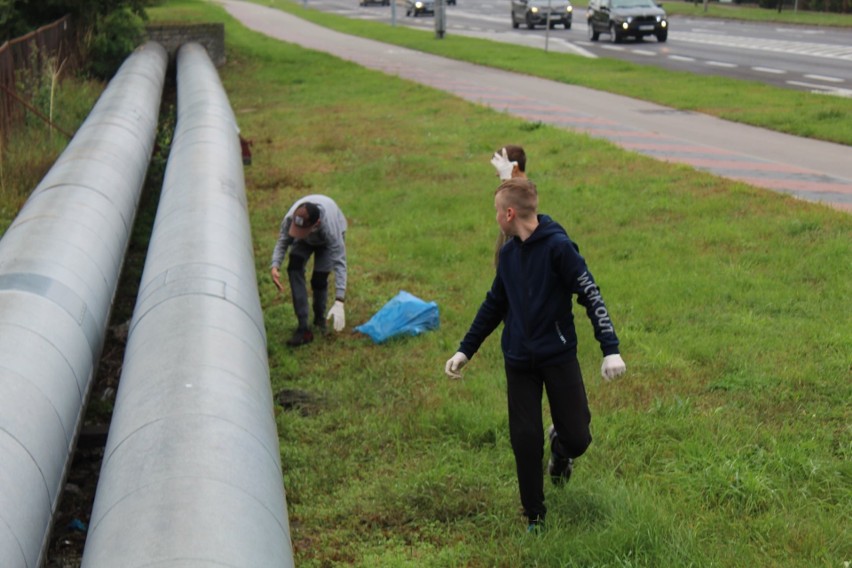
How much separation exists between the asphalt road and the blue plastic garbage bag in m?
15.9

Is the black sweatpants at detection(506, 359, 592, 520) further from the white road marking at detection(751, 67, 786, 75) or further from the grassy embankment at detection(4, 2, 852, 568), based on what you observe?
the white road marking at detection(751, 67, 786, 75)

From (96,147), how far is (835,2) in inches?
1899

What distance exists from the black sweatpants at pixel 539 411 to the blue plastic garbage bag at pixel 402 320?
3.58m

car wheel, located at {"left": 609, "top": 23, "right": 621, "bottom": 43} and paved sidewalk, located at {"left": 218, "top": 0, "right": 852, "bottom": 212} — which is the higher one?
paved sidewalk, located at {"left": 218, "top": 0, "right": 852, "bottom": 212}

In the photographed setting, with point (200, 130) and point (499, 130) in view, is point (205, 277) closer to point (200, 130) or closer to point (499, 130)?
point (200, 130)

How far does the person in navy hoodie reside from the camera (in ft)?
17.7

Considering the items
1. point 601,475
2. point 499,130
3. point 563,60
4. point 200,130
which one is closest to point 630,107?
point 499,130

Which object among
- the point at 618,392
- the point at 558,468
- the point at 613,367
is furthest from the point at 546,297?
the point at 618,392

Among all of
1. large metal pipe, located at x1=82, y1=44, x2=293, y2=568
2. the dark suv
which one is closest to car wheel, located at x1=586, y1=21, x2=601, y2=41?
A: the dark suv

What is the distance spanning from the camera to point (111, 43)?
26031 millimetres

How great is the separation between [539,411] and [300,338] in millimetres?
4013

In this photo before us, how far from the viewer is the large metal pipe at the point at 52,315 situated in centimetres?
527

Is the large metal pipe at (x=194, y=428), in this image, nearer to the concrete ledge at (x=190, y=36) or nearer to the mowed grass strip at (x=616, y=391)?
the mowed grass strip at (x=616, y=391)

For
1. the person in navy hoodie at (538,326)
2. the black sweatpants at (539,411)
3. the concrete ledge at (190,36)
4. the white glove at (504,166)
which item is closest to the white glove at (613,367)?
the person in navy hoodie at (538,326)
